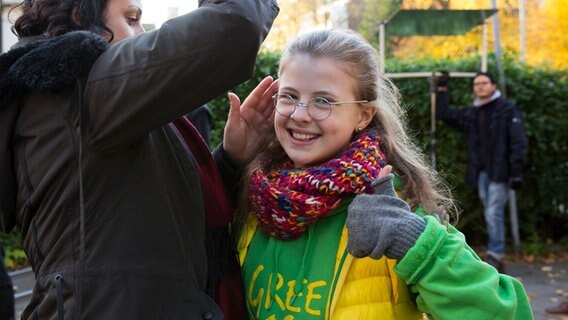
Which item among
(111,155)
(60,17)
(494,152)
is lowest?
(494,152)

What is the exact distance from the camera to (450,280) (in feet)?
5.89

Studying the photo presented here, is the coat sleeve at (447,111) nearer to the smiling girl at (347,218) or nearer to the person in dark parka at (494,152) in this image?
the person in dark parka at (494,152)

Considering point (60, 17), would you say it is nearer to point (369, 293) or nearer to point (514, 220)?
point (369, 293)

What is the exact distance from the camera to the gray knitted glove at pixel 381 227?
1.78 m

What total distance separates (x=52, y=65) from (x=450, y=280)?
42.9 inches

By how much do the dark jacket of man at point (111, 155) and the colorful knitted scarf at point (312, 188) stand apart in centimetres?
31

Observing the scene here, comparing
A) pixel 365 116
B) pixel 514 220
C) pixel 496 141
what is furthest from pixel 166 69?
pixel 514 220

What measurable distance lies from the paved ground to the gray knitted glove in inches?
189

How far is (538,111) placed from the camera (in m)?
8.70

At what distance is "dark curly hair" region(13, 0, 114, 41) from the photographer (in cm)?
180

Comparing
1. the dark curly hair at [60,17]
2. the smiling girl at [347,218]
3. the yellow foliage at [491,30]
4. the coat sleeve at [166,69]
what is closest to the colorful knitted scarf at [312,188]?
the smiling girl at [347,218]

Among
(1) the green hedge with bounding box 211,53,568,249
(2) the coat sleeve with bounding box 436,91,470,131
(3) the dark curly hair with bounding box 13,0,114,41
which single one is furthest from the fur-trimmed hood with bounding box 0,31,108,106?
(2) the coat sleeve with bounding box 436,91,470,131

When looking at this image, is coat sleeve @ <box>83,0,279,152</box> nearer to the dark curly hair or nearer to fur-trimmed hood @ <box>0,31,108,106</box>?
fur-trimmed hood @ <box>0,31,108,106</box>

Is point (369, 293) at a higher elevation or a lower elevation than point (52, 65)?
lower
